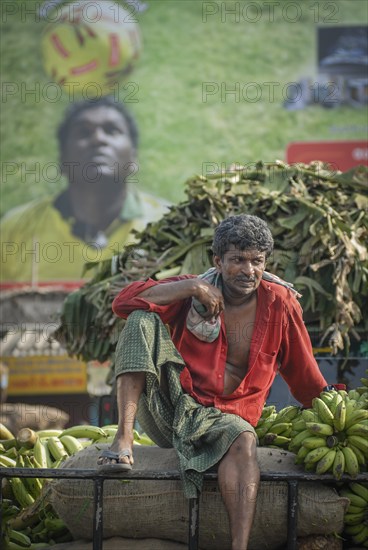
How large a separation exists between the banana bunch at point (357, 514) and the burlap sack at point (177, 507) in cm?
8

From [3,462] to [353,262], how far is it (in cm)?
251

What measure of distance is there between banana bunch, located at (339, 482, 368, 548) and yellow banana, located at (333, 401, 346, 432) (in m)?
0.25

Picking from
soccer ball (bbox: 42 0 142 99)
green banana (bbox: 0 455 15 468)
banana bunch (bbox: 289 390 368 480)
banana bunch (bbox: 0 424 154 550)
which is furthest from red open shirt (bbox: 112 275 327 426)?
soccer ball (bbox: 42 0 142 99)

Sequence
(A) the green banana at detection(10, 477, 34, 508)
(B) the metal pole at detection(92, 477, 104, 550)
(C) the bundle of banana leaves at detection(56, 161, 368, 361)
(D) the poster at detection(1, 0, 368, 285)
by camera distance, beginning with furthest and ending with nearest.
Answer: (D) the poster at detection(1, 0, 368, 285) < (C) the bundle of banana leaves at detection(56, 161, 368, 361) < (A) the green banana at detection(10, 477, 34, 508) < (B) the metal pole at detection(92, 477, 104, 550)

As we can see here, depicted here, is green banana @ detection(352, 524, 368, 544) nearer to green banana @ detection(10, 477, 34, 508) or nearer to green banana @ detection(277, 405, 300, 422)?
green banana @ detection(277, 405, 300, 422)

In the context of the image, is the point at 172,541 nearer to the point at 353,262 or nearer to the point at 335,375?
the point at 335,375

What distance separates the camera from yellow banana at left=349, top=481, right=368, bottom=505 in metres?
3.89

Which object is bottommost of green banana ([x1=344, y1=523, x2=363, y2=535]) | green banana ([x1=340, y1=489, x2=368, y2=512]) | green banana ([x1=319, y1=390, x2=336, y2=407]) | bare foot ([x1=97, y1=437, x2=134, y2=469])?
green banana ([x1=344, y1=523, x2=363, y2=535])

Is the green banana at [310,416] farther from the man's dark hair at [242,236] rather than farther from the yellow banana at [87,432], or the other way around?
the yellow banana at [87,432]

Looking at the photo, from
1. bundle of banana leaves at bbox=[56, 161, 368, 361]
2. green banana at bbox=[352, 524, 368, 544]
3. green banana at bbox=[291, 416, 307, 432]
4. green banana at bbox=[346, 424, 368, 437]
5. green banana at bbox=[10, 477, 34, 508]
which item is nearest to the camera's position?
green banana at bbox=[346, 424, 368, 437]

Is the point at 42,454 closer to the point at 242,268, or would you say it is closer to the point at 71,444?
the point at 71,444

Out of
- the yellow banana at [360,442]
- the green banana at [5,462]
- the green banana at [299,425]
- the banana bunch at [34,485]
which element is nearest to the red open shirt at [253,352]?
the green banana at [299,425]

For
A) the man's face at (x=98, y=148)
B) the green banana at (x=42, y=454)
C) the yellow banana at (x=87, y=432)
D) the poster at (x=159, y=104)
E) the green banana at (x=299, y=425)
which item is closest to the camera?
the green banana at (x=299, y=425)

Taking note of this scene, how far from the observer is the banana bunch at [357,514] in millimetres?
3881
